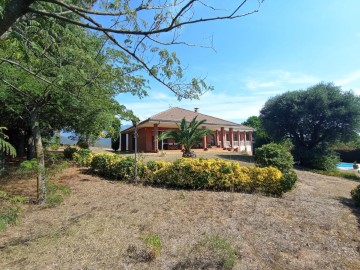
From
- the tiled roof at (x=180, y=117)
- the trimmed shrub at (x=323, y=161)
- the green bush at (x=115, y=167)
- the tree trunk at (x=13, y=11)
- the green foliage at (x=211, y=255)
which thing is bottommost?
the green foliage at (x=211, y=255)

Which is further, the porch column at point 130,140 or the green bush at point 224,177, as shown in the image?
the porch column at point 130,140

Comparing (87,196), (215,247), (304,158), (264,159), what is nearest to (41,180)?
(87,196)

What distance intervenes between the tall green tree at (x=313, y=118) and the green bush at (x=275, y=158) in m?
13.1

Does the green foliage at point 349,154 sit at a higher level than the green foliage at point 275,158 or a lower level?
lower

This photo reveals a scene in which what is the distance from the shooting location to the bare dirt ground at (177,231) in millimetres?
4844

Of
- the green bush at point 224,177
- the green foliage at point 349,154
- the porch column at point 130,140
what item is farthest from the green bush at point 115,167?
the green foliage at point 349,154

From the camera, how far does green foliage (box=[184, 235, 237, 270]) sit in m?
4.60

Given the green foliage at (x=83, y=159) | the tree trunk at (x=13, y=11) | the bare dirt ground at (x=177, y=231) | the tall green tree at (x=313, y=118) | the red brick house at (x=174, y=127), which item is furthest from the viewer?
the red brick house at (x=174, y=127)

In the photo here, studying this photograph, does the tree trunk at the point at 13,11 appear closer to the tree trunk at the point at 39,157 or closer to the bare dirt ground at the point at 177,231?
the bare dirt ground at the point at 177,231

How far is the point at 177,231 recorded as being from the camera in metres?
6.05

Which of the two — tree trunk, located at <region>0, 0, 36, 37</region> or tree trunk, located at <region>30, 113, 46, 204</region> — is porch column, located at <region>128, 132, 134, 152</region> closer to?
tree trunk, located at <region>30, 113, 46, 204</region>

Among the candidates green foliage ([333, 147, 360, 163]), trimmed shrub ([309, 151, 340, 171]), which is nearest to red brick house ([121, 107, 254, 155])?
trimmed shrub ([309, 151, 340, 171])

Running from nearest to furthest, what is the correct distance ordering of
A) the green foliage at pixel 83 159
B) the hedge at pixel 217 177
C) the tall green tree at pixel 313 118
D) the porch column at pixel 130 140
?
the hedge at pixel 217 177, the green foliage at pixel 83 159, the tall green tree at pixel 313 118, the porch column at pixel 130 140

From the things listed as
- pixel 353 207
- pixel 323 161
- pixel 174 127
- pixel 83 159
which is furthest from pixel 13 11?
pixel 174 127
